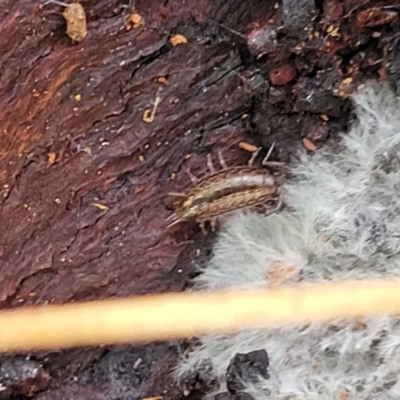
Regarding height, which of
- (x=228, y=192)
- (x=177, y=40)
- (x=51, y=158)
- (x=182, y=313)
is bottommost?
(x=182, y=313)

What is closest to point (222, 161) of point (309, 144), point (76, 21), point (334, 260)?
point (309, 144)

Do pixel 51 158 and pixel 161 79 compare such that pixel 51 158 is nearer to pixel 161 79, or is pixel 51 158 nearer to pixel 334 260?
pixel 161 79

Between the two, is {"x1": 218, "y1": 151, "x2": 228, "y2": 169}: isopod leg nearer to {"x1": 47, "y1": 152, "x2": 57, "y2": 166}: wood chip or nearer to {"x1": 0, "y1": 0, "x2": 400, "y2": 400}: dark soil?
{"x1": 0, "y1": 0, "x2": 400, "y2": 400}: dark soil

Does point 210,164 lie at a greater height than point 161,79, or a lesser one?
lesser

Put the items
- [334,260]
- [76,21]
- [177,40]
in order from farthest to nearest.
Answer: [334,260], [177,40], [76,21]

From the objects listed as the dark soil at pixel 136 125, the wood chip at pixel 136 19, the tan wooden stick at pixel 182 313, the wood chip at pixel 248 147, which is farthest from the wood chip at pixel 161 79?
the tan wooden stick at pixel 182 313

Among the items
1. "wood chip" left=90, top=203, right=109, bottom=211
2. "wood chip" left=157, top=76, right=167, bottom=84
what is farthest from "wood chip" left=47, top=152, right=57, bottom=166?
"wood chip" left=157, top=76, right=167, bottom=84

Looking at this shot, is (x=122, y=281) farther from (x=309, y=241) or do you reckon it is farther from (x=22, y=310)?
(x=309, y=241)
